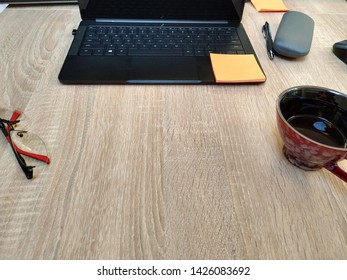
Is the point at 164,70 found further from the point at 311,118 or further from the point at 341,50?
the point at 341,50

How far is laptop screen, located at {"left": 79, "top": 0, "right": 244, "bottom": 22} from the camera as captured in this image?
56cm

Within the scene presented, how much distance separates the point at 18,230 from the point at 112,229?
0.10 metres

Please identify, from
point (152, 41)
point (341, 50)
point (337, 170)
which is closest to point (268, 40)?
point (341, 50)

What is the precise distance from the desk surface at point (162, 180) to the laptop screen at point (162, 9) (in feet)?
0.50

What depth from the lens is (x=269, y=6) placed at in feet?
2.27

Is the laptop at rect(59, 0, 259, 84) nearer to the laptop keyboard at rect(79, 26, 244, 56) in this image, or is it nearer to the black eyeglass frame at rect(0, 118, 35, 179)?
the laptop keyboard at rect(79, 26, 244, 56)

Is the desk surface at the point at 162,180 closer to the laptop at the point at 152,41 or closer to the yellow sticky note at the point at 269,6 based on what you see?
the laptop at the point at 152,41

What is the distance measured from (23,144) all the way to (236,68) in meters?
0.35

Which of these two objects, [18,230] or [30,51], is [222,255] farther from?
[30,51]

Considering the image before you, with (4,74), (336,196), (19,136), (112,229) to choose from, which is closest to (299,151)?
(336,196)

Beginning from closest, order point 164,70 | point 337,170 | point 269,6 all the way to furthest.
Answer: point 337,170, point 164,70, point 269,6

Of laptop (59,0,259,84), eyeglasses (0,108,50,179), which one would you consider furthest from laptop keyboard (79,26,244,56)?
eyeglasses (0,108,50,179)

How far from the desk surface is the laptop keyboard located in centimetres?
8
